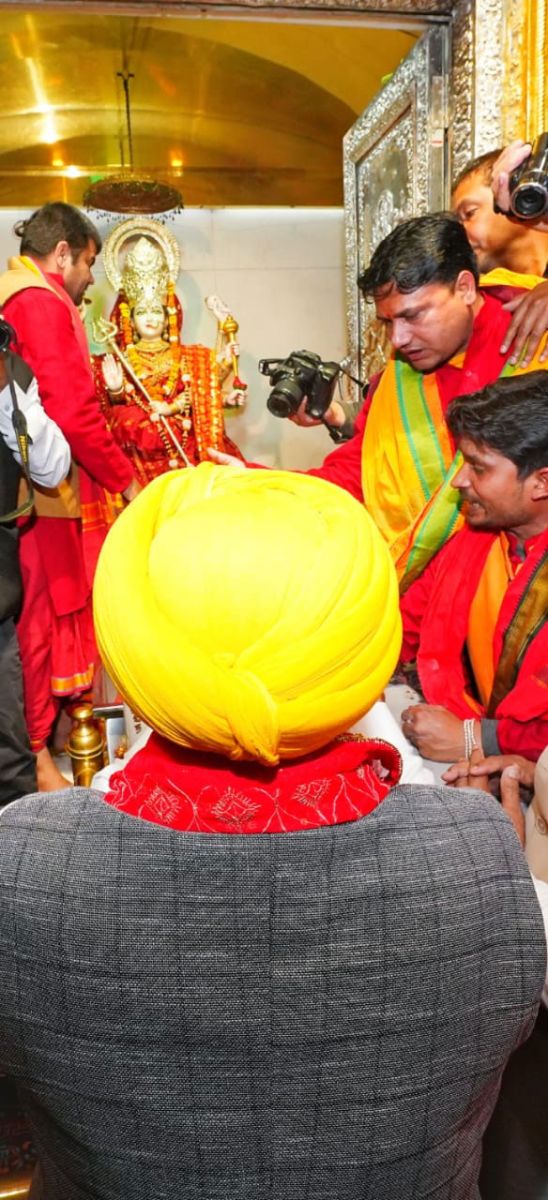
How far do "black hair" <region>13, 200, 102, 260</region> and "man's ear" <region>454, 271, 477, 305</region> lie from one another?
4.38 feet

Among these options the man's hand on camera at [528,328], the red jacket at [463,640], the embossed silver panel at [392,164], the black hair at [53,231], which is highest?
the embossed silver panel at [392,164]

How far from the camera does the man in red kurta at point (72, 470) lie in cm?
244

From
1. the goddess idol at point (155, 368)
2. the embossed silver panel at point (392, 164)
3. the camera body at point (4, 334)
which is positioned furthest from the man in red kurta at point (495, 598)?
the goddess idol at point (155, 368)

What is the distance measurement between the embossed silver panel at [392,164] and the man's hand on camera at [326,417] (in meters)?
1.06

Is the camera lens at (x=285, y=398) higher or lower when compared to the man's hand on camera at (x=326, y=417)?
higher

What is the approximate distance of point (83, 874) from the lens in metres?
0.59

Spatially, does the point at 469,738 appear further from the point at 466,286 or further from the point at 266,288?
the point at 266,288

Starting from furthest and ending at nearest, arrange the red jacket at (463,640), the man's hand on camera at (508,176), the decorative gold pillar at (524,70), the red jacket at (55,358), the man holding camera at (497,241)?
1. the decorative gold pillar at (524,70)
2. the red jacket at (55,358)
3. the man holding camera at (497,241)
4. the man's hand on camera at (508,176)
5. the red jacket at (463,640)

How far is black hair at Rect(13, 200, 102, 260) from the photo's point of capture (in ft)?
8.73

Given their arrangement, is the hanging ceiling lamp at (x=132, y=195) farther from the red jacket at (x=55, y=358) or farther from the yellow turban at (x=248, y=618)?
the yellow turban at (x=248, y=618)

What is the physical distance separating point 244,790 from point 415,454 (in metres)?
1.59

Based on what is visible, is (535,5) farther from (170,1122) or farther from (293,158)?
(170,1122)

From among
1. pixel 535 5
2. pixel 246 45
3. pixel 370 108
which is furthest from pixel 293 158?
pixel 535 5

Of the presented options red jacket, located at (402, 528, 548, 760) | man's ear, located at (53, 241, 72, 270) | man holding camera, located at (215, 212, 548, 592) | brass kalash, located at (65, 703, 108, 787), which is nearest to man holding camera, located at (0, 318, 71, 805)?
brass kalash, located at (65, 703, 108, 787)
